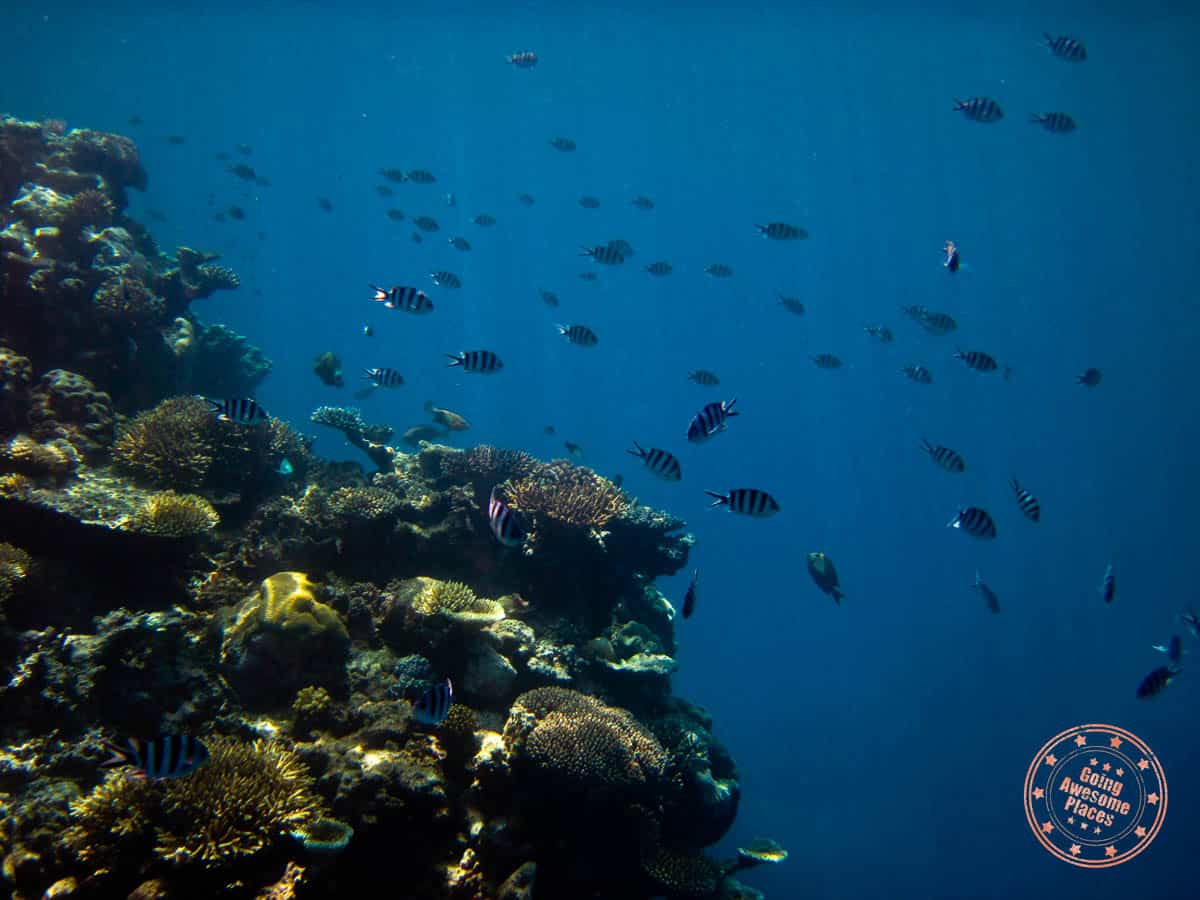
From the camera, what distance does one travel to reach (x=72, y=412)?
326 inches

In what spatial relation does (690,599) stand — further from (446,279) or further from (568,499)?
(446,279)

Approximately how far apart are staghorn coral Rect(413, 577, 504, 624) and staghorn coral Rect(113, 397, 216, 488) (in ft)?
11.8

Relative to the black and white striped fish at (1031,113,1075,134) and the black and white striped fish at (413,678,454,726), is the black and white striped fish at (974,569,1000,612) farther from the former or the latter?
the black and white striped fish at (413,678,454,726)

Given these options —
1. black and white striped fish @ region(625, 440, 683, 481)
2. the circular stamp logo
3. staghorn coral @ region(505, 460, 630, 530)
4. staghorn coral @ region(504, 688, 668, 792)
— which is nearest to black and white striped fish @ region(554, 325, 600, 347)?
staghorn coral @ region(505, 460, 630, 530)

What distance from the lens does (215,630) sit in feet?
19.8

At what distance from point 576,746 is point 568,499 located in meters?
3.16

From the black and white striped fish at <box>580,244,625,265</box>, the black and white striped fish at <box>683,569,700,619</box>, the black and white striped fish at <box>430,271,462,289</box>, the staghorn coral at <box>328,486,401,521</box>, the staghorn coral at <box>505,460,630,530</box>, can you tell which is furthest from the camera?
the black and white striped fish at <box>430,271,462,289</box>

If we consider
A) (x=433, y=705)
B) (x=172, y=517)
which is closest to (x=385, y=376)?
(x=172, y=517)

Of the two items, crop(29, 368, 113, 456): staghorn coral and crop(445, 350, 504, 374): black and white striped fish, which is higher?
crop(445, 350, 504, 374): black and white striped fish

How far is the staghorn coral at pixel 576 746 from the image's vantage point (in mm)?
5328

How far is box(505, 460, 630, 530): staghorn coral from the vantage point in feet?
25.1

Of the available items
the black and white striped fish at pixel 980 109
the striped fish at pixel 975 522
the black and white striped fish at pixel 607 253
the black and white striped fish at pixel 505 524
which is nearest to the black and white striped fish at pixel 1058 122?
the black and white striped fish at pixel 980 109

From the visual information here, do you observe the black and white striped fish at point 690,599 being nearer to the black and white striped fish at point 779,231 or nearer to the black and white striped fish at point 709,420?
the black and white striped fish at point 709,420

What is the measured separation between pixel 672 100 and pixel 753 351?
118ft
